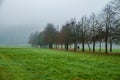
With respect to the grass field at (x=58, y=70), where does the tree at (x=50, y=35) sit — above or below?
above

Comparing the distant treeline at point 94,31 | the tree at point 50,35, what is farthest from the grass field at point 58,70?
the tree at point 50,35

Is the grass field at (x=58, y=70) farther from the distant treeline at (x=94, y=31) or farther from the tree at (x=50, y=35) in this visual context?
the tree at (x=50, y=35)

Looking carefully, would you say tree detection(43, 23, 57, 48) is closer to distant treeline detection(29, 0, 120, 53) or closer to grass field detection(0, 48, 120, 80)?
distant treeline detection(29, 0, 120, 53)

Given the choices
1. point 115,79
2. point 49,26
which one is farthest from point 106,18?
point 49,26

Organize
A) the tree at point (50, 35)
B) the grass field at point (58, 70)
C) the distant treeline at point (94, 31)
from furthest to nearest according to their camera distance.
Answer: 1. the tree at point (50, 35)
2. the distant treeline at point (94, 31)
3. the grass field at point (58, 70)

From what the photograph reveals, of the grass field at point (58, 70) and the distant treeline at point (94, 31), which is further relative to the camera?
the distant treeline at point (94, 31)

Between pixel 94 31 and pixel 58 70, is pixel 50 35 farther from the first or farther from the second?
pixel 58 70

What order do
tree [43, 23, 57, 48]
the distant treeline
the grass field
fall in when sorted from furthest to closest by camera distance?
tree [43, 23, 57, 48] < the distant treeline < the grass field

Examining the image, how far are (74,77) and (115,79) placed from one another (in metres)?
2.96

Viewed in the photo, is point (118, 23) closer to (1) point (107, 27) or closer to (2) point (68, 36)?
(1) point (107, 27)

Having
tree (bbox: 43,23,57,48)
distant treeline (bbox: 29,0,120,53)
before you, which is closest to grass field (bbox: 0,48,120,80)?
distant treeline (bbox: 29,0,120,53)

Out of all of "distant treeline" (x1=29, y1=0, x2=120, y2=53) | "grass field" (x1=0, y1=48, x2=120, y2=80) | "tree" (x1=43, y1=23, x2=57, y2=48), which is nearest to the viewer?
"grass field" (x1=0, y1=48, x2=120, y2=80)

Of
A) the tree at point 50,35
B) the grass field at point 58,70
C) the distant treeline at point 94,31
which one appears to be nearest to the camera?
the grass field at point 58,70

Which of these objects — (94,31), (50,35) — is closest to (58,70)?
(94,31)
